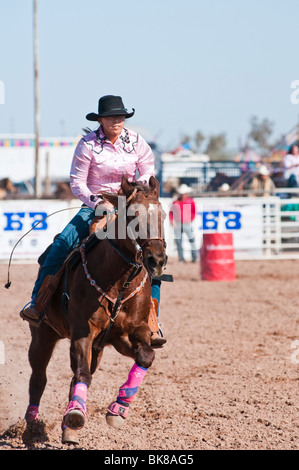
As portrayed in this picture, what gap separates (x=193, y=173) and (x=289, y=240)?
671 centimetres

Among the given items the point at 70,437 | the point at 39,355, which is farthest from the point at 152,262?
the point at 39,355

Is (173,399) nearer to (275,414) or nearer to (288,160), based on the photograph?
(275,414)

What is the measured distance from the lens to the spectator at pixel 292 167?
1770cm

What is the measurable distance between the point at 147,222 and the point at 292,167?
47.2ft

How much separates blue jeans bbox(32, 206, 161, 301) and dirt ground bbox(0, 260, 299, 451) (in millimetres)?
1028

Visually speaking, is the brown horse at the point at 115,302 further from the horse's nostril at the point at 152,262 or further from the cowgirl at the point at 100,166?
the cowgirl at the point at 100,166

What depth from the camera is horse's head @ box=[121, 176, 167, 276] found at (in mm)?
3846

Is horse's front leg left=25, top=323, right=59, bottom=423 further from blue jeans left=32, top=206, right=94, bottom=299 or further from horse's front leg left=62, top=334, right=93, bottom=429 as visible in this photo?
horse's front leg left=62, top=334, right=93, bottom=429

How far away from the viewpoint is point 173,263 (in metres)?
16.1

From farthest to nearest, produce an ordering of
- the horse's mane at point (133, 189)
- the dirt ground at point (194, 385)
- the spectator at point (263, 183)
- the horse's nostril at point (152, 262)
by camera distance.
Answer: the spectator at point (263, 183), the dirt ground at point (194, 385), the horse's mane at point (133, 189), the horse's nostril at point (152, 262)

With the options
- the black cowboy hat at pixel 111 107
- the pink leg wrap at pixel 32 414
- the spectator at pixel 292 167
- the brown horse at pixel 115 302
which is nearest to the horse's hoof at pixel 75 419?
the brown horse at pixel 115 302

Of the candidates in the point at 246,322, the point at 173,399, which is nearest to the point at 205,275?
the point at 246,322

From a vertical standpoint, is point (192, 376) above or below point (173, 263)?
above

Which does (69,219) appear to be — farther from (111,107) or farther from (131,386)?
(131,386)
